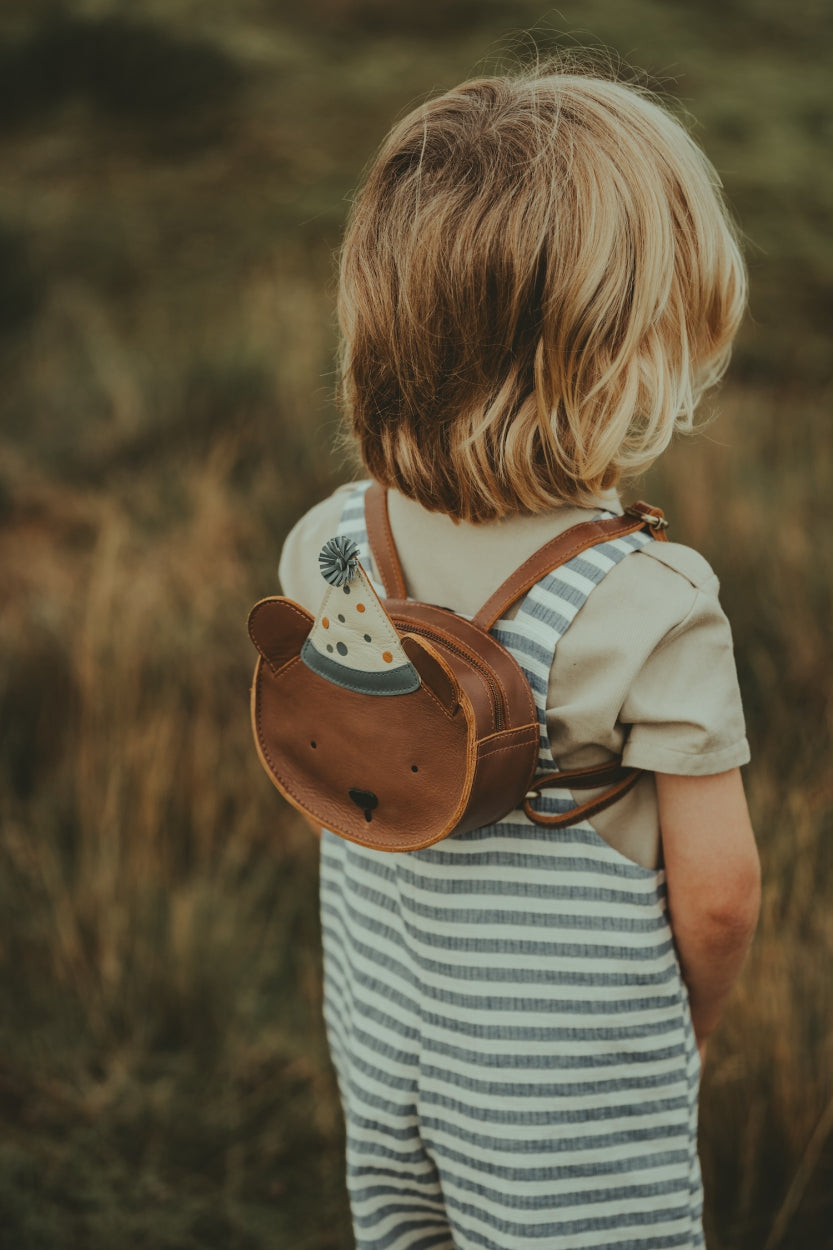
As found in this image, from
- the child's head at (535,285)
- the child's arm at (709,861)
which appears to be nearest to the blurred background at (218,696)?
the child's head at (535,285)

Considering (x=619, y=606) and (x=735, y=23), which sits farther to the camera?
(x=735, y=23)

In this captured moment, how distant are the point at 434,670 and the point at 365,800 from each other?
21 cm

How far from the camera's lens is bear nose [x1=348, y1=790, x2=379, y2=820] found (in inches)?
43.1

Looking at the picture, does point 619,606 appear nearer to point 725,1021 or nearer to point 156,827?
point 725,1021

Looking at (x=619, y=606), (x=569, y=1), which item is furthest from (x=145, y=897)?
(x=569, y=1)

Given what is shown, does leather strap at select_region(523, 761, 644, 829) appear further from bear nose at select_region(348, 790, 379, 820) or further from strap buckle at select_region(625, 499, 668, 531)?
strap buckle at select_region(625, 499, 668, 531)

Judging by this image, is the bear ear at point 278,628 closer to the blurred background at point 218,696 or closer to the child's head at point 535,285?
the child's head at point 535,285

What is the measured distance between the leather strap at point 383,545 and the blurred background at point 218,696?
0.46 metres

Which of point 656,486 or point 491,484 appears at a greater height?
point 491,484

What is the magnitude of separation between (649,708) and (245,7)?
1117cm

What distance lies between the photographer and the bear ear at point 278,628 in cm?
108

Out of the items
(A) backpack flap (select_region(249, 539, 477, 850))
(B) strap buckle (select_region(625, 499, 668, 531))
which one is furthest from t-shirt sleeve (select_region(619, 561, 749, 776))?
(A) backpack flap (select_region(249, 539, 477, 850))

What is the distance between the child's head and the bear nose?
0.33 meters

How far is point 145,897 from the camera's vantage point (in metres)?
2.43
